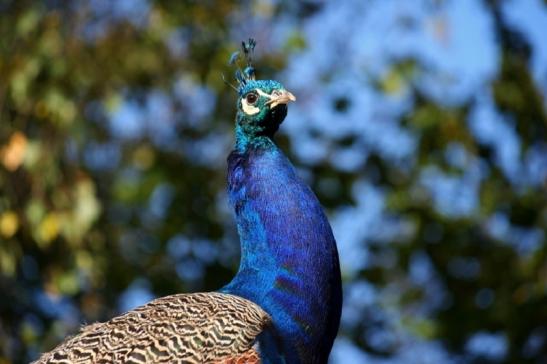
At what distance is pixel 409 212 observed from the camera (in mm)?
6957

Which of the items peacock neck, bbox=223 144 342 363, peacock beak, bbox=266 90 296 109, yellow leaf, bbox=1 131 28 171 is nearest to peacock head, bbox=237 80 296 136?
peacock beak, bbox=266 90 296 109

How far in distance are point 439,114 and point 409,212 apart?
0.56 m

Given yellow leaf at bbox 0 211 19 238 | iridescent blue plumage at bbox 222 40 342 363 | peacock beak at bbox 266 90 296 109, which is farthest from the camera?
yellow leaf at bbox 0 211 19 238

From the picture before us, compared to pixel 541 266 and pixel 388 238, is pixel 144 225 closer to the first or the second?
pixel 388 238

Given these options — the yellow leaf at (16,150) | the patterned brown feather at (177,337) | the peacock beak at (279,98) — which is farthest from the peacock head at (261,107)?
the yellow leaf at (16,150)

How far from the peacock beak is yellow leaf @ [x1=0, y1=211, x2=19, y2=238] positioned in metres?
2.15

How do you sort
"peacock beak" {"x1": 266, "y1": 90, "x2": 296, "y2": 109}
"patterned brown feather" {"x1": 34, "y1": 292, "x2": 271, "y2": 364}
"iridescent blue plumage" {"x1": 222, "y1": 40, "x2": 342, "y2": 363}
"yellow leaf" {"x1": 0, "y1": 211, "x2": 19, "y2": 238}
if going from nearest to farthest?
"patterned brown feather" {"x1": 34, "y1": 292, "x2": 271, "y2": 364} → "iridescent blue plumage" {"x1": 222, "y1": 40, "x2": 342, "y2": 363} → "peacock beak" {"x1": 266, "y1": 90, "x2": 296, "y2": 109} → "yellow leaf" {"x1": 0, "y1": 211, "x2": 19, "y2": 238}

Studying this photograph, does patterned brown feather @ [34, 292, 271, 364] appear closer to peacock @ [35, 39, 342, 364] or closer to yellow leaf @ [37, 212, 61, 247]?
peacock @ [35, 39, 342, 364]

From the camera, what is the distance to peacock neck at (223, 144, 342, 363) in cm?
366

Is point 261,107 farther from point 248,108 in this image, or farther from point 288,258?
point 288,258

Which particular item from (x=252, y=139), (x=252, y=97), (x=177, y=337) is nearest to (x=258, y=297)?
(x=177, y=337)

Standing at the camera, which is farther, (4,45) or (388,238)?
(388,238)

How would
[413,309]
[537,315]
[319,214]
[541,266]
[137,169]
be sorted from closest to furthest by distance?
[319,214] < [537,315] < [541,266] < [137,169] < [413,309]

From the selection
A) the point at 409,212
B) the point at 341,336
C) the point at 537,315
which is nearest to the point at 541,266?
the point at 537,315
